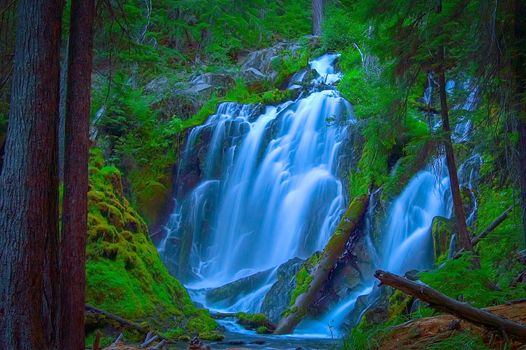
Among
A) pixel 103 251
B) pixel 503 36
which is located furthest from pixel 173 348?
pixel 503 36

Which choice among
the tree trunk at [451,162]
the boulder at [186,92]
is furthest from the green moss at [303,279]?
the boulder at [186,92]

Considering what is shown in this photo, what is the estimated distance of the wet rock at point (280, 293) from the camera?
11.8 metres

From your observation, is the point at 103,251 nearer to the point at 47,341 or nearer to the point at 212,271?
the point at 47,341

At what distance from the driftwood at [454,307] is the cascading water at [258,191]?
31.1 feet

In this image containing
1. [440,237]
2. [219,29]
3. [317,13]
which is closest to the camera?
[440,237]

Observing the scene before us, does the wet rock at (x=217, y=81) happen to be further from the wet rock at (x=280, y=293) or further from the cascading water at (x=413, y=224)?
the wet rock at (x=280, y=293)

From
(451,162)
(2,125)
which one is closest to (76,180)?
(2,125)

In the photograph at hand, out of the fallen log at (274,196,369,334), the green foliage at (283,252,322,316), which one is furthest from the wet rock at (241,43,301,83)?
the green foliage at (283,252,322,316)

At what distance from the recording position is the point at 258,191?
1766 centimetres

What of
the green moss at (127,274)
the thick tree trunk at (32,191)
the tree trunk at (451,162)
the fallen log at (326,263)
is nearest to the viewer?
the thick tree trunk at (32,191)

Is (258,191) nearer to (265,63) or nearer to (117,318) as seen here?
(265,63)

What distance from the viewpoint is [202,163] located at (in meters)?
19.3

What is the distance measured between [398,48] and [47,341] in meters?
5.88

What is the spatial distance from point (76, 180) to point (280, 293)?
24.9 ft
